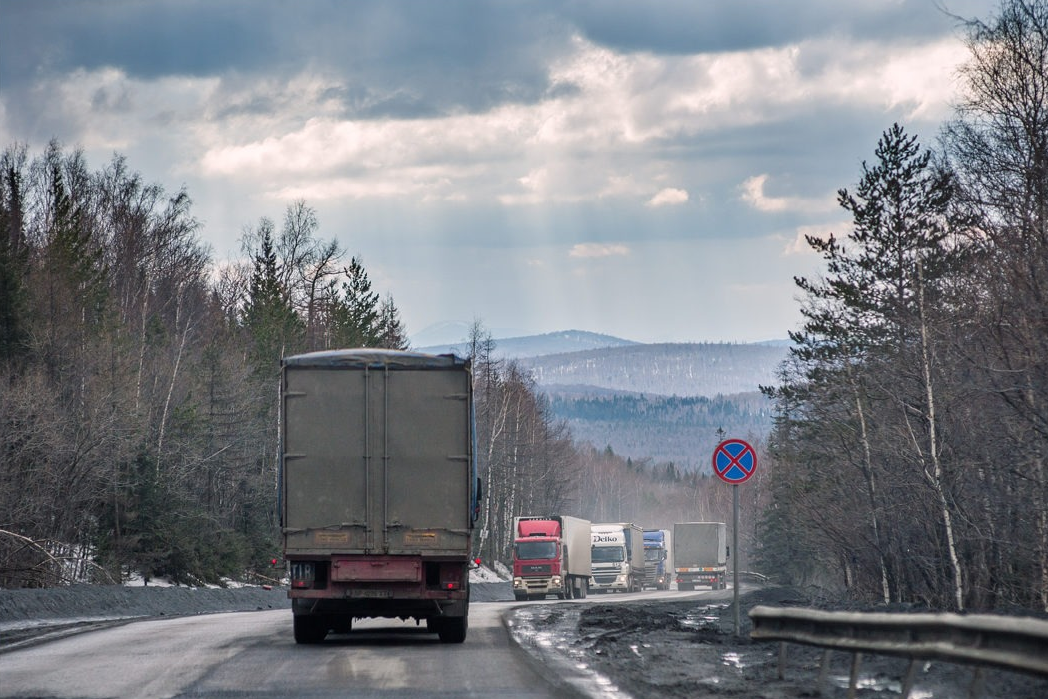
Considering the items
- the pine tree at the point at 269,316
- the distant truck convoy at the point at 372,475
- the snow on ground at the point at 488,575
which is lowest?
the snow on ground at the point at 488,575

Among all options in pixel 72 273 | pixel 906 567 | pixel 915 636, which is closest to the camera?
pixel 915 636

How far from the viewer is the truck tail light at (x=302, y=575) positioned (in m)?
17.3

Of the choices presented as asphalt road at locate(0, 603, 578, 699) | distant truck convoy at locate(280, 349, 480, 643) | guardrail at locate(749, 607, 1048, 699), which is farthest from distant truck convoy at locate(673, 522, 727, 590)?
guardrail at locate(749, 607, 1048, 699)

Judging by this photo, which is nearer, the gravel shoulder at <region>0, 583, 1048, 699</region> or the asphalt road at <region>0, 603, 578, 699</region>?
the asphalt road at <region>0, 603, 578, 699</region>

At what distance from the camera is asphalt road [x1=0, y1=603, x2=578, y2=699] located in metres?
11.9

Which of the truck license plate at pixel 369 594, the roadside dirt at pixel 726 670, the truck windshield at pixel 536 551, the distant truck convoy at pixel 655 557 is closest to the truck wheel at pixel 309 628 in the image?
the truck license plate at pixel 369 594

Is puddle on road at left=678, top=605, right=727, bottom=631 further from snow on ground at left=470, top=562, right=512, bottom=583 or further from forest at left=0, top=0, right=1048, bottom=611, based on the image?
snow on ground at left=470, top=562, right=512, bottom=583

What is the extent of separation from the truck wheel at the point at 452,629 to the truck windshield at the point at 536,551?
1382 inches

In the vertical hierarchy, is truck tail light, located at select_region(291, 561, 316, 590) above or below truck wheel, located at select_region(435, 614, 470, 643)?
above

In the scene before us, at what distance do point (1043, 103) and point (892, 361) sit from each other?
1085 centimetres

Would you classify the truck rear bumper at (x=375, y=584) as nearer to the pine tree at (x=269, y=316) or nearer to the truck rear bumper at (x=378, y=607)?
the truck rear bumper at (x=378, y=607)

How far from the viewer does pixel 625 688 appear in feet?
40.1

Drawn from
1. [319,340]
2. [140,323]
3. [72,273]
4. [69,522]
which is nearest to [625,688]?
[69,522]

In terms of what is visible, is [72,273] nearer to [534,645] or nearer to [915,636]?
[534,645]
